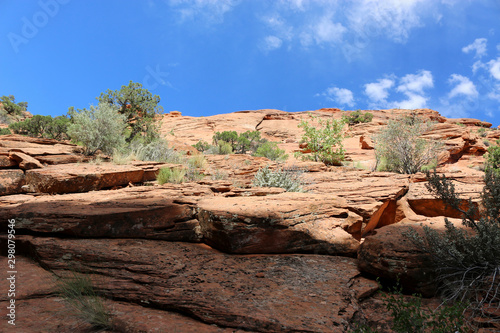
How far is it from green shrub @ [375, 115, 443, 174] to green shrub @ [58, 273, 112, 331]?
1133 centimetres

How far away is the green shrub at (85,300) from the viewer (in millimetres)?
2787

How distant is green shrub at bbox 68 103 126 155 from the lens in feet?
33.6

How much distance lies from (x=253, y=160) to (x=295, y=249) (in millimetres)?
7111

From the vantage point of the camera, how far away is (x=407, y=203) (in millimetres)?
6594

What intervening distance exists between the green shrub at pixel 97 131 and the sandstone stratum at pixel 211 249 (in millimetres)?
2626

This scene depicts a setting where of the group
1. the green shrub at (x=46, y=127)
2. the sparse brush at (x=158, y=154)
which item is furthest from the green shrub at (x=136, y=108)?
the green shrub at (x=46, y=127)

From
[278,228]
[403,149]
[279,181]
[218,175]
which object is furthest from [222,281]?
[403,149]

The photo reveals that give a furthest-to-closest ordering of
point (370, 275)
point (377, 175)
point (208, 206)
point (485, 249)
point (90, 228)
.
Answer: point (377, 175) < point (208, 206) < point (90, 228) < point (370, 275) < point (485, 249)

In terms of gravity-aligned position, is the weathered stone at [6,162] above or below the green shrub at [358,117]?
below

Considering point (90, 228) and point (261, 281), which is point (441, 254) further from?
point (90, 228)

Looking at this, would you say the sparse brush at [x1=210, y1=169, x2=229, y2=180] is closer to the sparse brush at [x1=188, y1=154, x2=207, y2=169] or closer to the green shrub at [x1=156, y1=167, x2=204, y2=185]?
Result: the green shrub at [x1=156, y1=167, x2=204, y2=185]

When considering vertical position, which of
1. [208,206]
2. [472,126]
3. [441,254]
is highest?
[472,126]

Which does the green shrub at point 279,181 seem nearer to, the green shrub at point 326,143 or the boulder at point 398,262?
the boulder at point 398,262

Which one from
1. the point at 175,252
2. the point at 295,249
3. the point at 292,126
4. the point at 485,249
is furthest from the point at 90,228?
the point at 292,126
